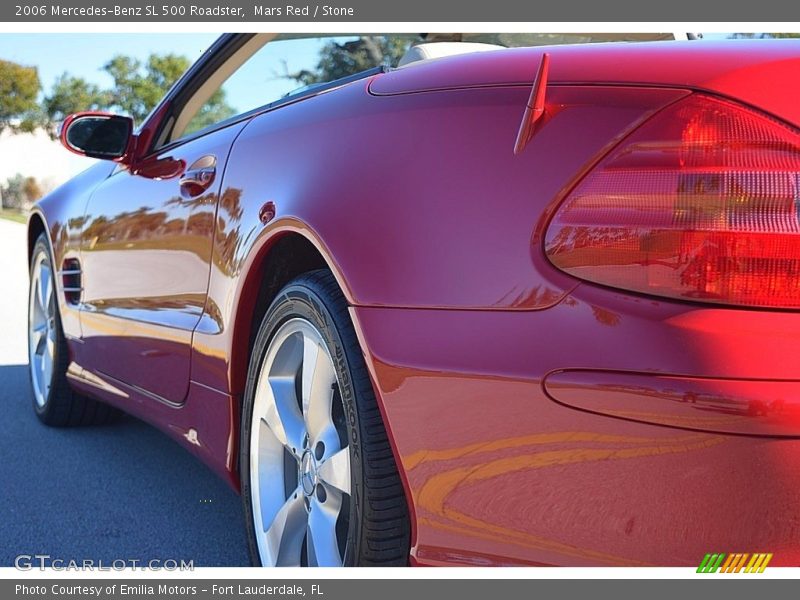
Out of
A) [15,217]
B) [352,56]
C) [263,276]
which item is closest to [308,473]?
[263,276]

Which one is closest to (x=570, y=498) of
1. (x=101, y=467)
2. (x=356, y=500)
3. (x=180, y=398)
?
(x=356, y=500)

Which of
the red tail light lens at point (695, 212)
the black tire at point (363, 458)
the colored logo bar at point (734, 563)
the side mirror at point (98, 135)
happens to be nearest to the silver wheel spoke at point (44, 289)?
the side mirror at point (98, 135)

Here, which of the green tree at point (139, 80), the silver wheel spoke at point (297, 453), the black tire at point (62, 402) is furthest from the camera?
the green tree at point (139, 80)

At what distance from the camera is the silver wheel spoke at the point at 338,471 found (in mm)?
2064

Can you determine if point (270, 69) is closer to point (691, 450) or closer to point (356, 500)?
point (356, 500)

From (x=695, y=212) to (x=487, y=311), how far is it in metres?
0.38

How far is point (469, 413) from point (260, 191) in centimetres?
96

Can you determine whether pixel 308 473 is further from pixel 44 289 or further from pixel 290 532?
pixel 44 289

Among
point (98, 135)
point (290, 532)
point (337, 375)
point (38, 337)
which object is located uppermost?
point (98, 135)

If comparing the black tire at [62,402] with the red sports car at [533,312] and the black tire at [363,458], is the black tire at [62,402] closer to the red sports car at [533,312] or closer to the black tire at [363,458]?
the red sports car at [533,312]

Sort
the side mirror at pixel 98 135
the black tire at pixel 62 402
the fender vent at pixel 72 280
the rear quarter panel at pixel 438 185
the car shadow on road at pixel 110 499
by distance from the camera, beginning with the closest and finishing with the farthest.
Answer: the rear quarter panel at pixel 438 185
the car shadow on road at pixel 110 499
the side mirror at pixel 98 135
the fender vent at pixel 72 280
the black tire at pixel 62 402

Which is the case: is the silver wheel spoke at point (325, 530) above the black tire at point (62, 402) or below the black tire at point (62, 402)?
above

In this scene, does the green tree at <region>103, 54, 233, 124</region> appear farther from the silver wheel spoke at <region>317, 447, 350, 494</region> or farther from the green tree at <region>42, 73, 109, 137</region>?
the silver wheel spoke at <region>317, 447, 350, 494</region>

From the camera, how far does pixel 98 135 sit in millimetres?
3748
